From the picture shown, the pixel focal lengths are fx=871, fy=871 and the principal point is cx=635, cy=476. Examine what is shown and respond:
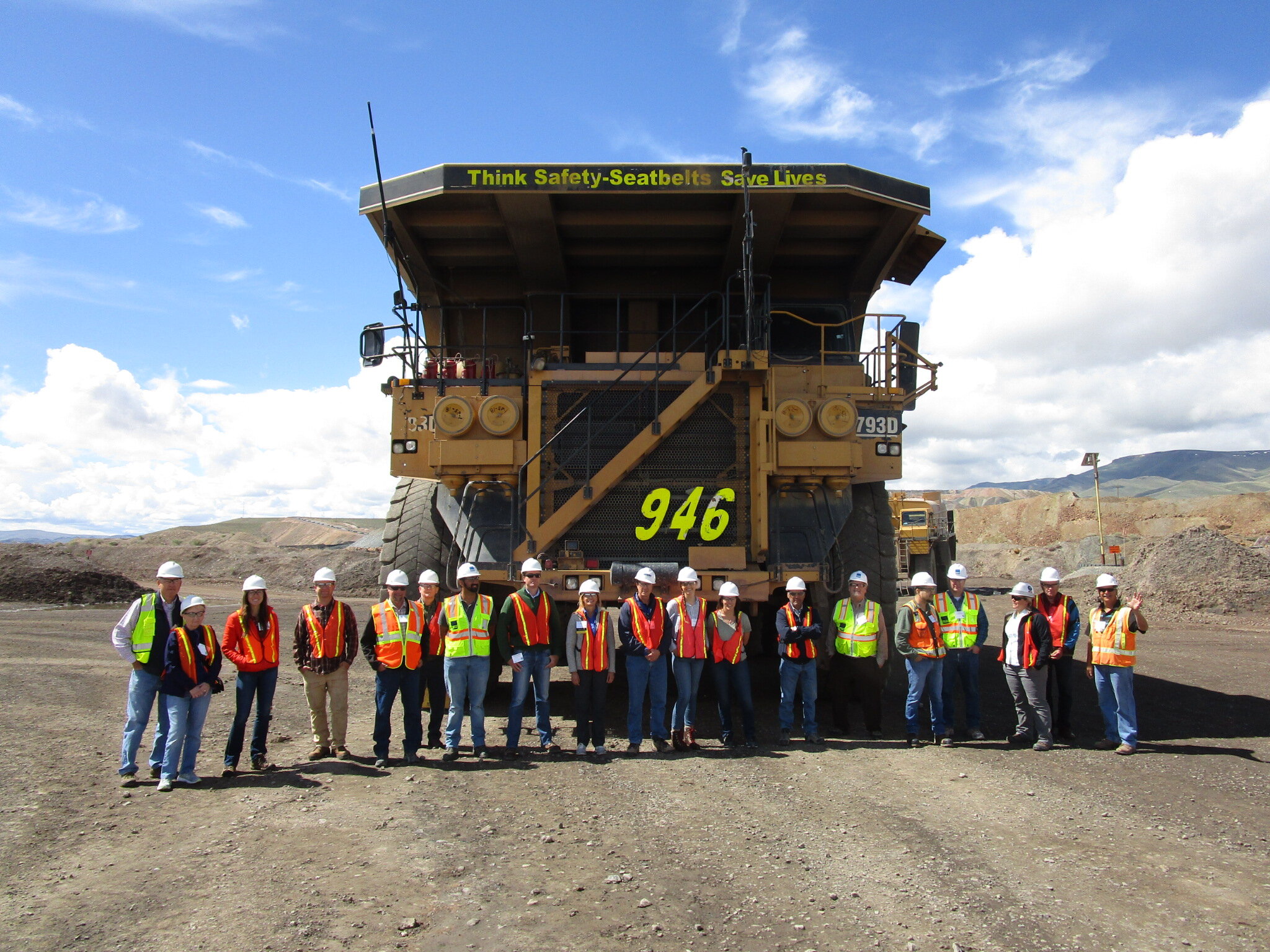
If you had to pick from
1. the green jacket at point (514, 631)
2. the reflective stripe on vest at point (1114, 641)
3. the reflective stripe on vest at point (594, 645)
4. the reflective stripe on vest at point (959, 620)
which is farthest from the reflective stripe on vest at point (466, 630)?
the reflective stripe on vest at point (1114, 641)

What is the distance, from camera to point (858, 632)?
23.8 ft

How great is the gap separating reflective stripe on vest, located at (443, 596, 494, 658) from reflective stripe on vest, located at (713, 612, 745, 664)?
1809 millimetres

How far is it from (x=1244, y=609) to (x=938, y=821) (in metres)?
17.9

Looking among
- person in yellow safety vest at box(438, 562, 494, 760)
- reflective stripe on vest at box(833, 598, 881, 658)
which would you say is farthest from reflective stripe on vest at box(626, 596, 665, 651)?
reflective stripe on vest at box(833, 598, 881, 658)

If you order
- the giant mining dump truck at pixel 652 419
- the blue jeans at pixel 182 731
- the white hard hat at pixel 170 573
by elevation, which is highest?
the giant mining dump truck at pixel 652 419

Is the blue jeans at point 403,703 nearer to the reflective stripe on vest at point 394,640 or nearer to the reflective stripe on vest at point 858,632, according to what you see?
the reflective stripe on vest at point 394,640

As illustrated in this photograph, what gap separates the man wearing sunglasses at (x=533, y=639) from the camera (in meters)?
6.65

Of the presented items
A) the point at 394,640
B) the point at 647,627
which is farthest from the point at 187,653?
the point at 647,627

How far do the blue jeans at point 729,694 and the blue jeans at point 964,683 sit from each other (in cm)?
162

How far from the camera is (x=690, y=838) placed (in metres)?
4.60

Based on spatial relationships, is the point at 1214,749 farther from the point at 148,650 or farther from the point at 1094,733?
the point at 148,650

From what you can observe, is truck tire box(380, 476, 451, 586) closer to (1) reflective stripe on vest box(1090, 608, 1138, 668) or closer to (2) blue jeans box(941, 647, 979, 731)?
(2) blue jeans box(941, 647, 979, 731)

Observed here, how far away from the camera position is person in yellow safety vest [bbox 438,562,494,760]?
654cm

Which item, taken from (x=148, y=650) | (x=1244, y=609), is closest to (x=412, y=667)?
(x=148, y=650)
